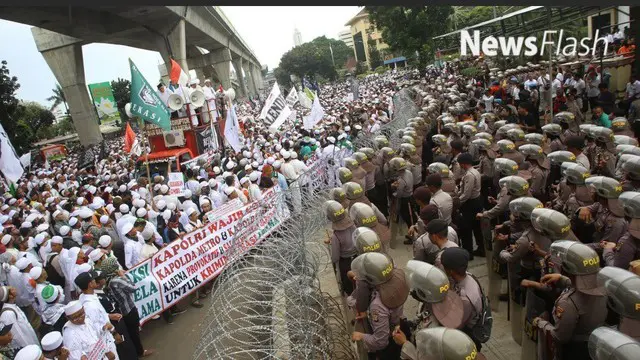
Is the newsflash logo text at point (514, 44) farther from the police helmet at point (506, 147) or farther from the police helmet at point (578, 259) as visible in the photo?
the police helmet at point (578, 259)

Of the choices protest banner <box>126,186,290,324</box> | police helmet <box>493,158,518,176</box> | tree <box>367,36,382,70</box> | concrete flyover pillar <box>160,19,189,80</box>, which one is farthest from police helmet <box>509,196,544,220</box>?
tree <box>367,36,382,70</box>

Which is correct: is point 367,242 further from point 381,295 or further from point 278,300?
point 278,300

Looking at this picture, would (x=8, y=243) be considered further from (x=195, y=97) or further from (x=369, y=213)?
(x=195, y=97)

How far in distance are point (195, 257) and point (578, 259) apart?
5489 mm

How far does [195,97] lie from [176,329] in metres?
9.21

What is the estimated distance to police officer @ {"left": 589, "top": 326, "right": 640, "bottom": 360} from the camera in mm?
2416

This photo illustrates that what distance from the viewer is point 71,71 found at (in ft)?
105

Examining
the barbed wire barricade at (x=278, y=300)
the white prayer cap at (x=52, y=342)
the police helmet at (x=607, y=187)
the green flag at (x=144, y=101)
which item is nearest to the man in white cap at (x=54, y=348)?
the white prayer cap at (x=52, y=342)

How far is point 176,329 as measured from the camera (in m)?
6.96

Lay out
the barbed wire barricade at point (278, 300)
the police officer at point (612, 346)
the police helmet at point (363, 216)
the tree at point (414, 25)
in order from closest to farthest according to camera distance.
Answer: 1. the police officer at point (612, 346)
2. the barbed wire barricade at point (278, 300)
3. the police helmet at point (363, 216)
4. the tree at point (414, 25)

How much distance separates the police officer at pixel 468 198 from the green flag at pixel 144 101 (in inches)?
287

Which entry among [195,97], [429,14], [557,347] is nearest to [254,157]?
[195,97]

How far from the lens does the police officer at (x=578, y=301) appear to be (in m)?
3.35

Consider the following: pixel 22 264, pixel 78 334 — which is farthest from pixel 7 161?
pixel 78 334
